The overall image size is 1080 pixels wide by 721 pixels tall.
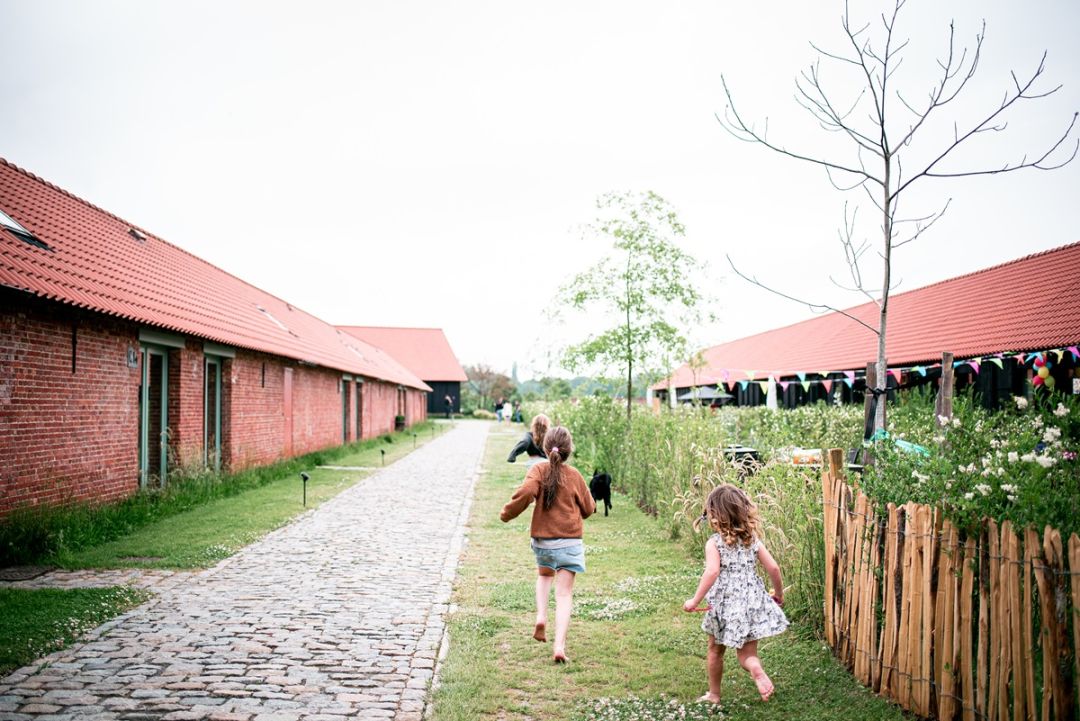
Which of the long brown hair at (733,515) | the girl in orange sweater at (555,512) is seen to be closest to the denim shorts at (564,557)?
the girl in orange sweater at (555,512)

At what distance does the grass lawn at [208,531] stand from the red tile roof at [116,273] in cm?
275

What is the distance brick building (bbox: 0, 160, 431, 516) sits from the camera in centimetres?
820

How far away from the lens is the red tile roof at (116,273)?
355 inches

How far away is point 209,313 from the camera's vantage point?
1437 cm

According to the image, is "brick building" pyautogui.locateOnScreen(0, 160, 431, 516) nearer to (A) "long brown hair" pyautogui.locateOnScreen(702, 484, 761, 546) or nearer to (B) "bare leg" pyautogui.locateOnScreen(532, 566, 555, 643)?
(B) "bare leg" pyautogui.locateOnScreen(532, 566, 555, 643)

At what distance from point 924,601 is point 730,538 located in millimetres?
1056

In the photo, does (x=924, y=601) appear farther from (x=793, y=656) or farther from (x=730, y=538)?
(x=793, y=656)

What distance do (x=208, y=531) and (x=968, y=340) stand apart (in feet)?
56.4

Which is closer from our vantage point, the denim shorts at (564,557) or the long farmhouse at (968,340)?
the denim shorts at (564,557)

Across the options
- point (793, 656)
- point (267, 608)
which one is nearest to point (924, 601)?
point (793, 656)

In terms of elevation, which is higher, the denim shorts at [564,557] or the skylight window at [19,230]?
the skylight window at [19,230]

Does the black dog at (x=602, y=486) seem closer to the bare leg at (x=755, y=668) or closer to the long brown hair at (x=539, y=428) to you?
the long brown hair at (x=539, y=428)

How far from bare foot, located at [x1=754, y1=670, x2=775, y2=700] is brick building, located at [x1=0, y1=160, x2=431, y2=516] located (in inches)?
300

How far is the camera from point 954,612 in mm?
3590
